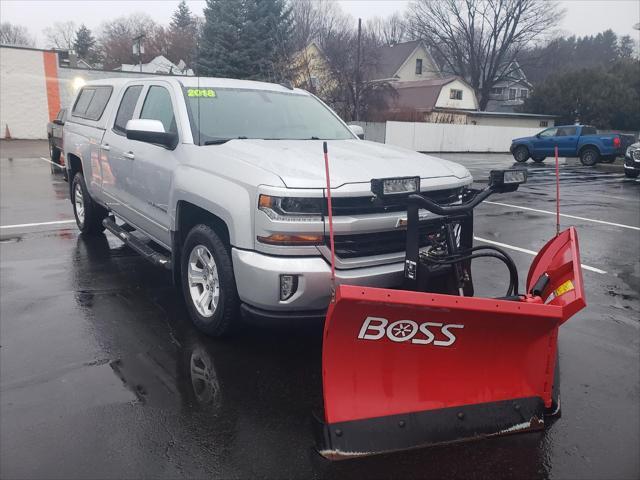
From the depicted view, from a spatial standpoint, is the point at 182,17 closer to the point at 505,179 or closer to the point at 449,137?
the point at 449,137

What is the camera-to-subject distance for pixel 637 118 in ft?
142

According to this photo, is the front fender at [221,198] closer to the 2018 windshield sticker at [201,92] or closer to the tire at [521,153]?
the 2018 windshield sticker at [201,92]

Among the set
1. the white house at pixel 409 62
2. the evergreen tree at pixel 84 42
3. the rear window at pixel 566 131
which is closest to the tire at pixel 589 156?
the rear window at pixel 566 131

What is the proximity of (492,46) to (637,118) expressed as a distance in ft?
53.1

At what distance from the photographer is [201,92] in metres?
5.01

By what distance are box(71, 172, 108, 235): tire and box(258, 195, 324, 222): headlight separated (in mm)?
4436

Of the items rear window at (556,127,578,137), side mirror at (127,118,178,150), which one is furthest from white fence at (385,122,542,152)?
side mirror at (127,118,178,150)

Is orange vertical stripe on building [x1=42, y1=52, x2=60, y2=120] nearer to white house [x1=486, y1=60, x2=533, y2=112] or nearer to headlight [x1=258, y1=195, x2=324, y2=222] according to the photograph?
headlight [x1=258, y1=195, x2=324, y2=222]

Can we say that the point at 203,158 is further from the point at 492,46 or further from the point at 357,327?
the point at 492,46

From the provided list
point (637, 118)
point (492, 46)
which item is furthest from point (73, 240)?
point (492, 46)

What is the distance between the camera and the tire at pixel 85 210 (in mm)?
7332

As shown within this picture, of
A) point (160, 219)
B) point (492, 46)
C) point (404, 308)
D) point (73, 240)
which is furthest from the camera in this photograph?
point (492, 46)

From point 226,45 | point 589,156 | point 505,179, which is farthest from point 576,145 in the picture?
point 505,179

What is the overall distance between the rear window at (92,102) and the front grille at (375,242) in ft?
13.5
